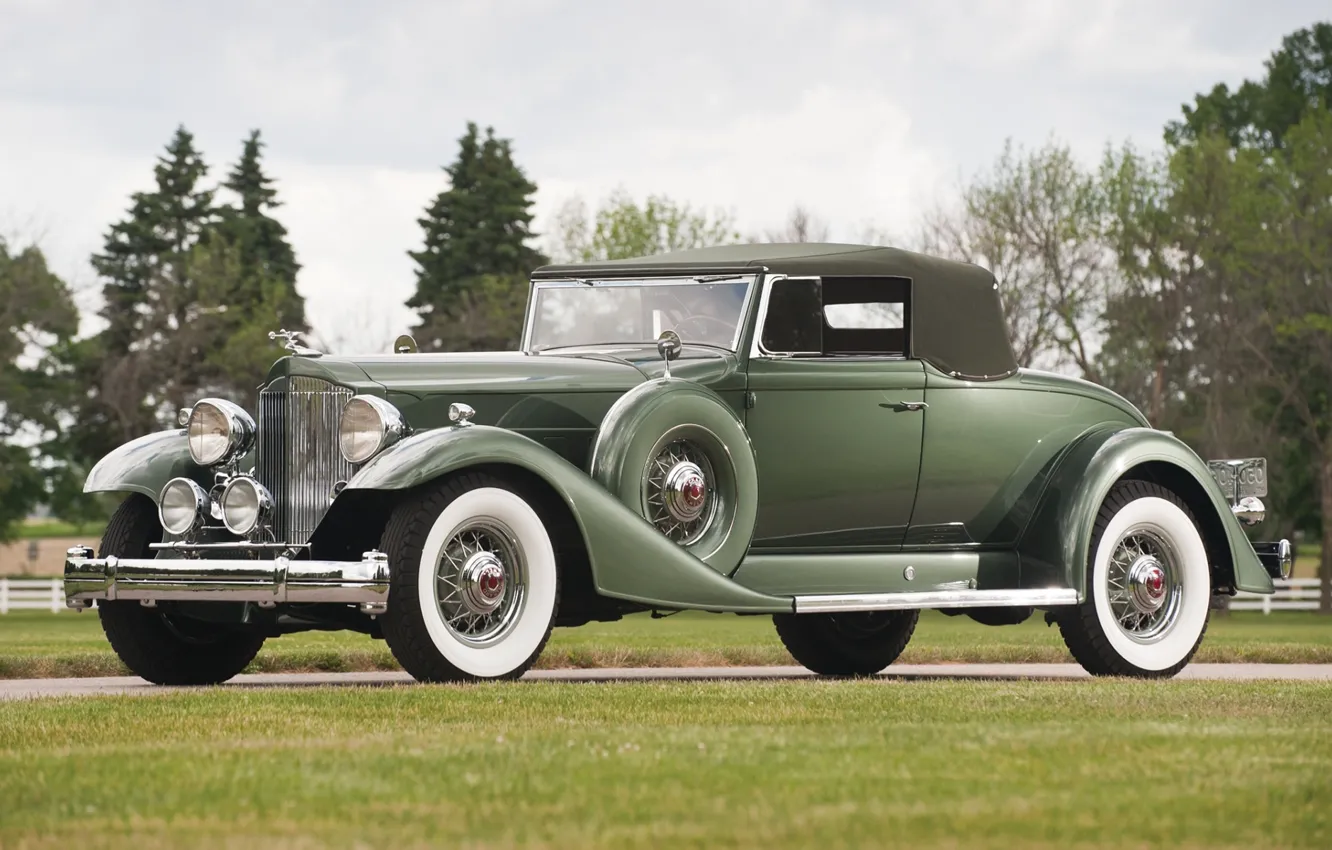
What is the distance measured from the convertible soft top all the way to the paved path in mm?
1878

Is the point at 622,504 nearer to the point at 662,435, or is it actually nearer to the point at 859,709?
the point at 662,435

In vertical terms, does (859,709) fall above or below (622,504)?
below

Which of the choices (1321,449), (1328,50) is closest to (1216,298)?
(1321,449)

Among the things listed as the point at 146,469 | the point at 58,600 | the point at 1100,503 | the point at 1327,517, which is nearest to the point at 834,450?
the point at 1100,503

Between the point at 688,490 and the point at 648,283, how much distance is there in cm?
167

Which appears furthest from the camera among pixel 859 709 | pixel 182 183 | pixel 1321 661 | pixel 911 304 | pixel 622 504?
pixel 182 183

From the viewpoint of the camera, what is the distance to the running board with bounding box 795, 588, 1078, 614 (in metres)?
10.8

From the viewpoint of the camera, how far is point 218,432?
419 inches

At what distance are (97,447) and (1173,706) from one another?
5455 centimetres

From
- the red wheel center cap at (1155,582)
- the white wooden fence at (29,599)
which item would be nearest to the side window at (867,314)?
the red wheel center cap at (1155,582)

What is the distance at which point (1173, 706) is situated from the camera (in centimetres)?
886

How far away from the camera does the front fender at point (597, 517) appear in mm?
9516

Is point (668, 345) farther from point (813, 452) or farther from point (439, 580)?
point (439, 580)

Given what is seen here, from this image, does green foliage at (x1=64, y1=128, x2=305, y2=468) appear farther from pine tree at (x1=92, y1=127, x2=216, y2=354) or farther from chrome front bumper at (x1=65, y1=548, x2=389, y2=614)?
chrome front bumper at (x1=65, y1=548, x2=389, y2=614)
